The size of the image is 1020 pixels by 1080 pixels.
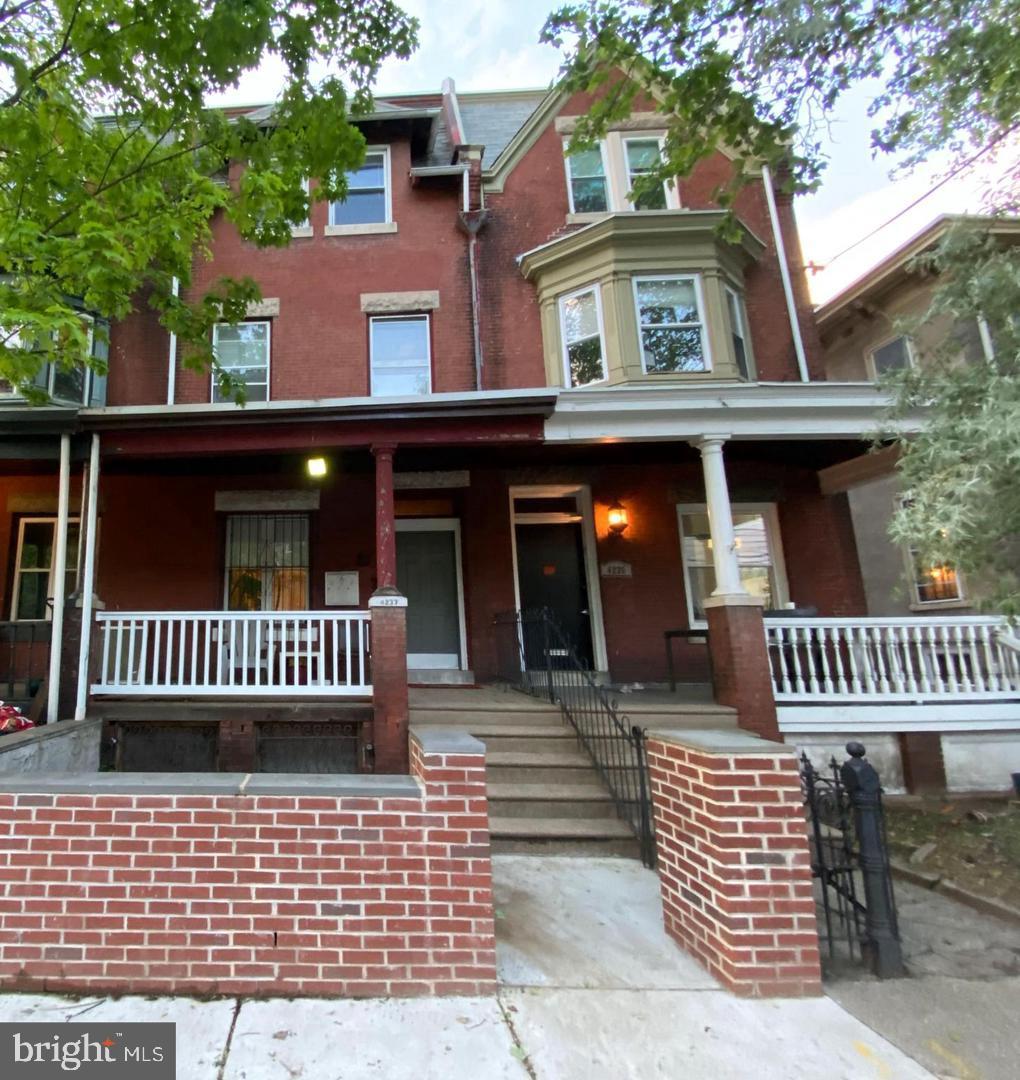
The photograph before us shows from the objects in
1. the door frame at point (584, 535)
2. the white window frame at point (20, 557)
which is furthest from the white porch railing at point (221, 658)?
the door frame at point (584, 535)

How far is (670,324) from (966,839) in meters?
6.97

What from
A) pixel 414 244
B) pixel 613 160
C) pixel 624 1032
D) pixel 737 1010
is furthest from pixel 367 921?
pixel 613 160

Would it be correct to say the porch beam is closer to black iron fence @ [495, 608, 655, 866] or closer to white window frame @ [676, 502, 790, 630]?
black iron fence @ [495, 608, 655, 866]

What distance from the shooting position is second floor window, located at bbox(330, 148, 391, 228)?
33.2 feet

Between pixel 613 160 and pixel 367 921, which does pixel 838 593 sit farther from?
pixel 367 921

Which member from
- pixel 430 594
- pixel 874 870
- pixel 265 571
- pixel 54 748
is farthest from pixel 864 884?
pixel 265 571

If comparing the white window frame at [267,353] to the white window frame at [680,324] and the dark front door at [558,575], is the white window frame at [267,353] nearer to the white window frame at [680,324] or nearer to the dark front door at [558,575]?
the dark front door at [558,575]

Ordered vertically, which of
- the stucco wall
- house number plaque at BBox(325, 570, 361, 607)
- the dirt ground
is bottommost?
the dirt ground

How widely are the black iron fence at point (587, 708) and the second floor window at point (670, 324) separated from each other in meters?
4.03

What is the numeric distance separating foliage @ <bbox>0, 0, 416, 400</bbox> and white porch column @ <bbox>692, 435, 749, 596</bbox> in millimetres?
4589

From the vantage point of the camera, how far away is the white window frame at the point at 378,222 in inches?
391

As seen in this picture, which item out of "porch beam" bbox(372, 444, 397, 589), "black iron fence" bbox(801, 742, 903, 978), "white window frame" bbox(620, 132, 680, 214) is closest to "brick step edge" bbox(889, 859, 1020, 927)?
"black iron fence" bbox(801, 742, 903, 978)

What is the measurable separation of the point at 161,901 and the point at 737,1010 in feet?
8.44

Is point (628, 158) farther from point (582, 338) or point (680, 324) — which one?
point (582, 338)
